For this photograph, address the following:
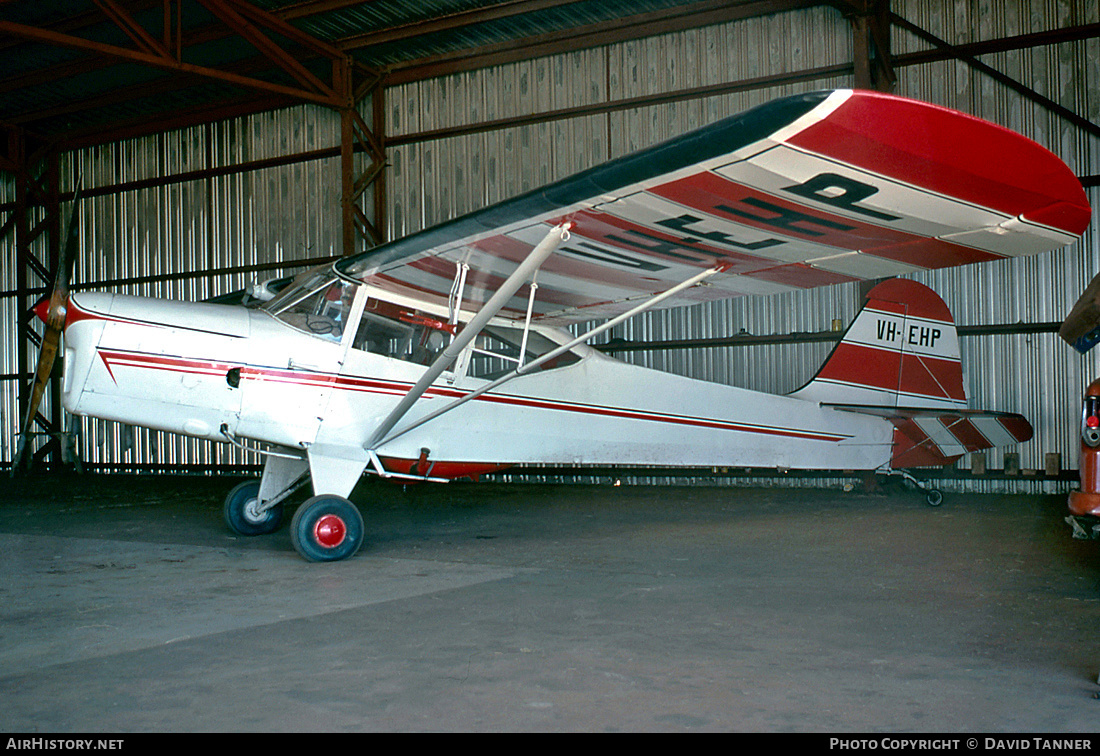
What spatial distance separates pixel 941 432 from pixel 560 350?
14.8ft

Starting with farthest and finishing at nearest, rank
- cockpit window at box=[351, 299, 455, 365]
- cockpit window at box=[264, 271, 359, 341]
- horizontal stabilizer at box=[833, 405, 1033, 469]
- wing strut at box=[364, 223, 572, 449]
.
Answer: horizontal stabilizer at box=[833, 405, 1033, 469] → cockpit window at box=[351, 299, 455, 365] → cockpit window at box=[264, 271, 359, 341] → wing strut at box=[364, 223, 572, 449]

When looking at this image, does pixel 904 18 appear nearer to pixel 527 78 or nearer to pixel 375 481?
pixel 527 78

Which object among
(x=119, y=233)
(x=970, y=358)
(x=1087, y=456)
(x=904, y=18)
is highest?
(x=904, y=18)

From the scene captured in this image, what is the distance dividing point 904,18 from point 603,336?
20.3ft

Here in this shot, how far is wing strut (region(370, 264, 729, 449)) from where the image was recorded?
612cm

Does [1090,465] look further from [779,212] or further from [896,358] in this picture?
[896,358]

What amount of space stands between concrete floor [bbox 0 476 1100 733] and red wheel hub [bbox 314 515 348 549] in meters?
0.22

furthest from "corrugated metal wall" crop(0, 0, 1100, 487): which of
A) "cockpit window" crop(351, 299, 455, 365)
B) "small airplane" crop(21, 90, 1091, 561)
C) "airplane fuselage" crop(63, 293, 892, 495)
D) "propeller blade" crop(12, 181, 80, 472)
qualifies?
"propeller blade" crop(12, 181, 80, 472)

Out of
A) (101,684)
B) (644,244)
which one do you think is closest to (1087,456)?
(644,244)

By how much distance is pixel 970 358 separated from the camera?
447 inches

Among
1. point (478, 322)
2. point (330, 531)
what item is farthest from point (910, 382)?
point (330, 531)

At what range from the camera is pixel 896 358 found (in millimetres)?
9078

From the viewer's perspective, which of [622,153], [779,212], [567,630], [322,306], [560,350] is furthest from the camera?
[622,153]

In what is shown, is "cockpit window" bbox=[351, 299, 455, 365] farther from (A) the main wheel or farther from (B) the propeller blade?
(B) the propeller blade
